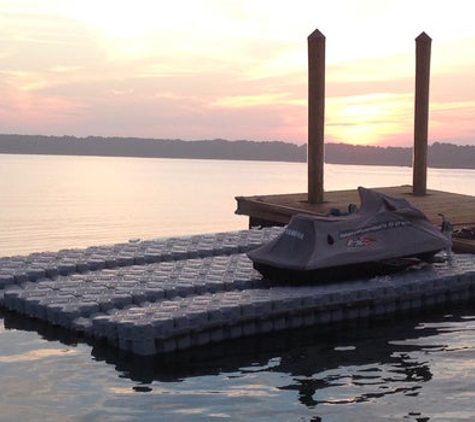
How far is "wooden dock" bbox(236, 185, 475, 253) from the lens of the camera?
75.5 ft

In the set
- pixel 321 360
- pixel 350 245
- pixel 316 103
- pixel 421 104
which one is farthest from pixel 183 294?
pixel 421 104

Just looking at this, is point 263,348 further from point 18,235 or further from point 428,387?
point 18,235

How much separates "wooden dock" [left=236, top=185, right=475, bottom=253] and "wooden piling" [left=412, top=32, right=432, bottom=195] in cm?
122

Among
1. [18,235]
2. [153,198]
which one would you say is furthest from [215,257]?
[153,198]

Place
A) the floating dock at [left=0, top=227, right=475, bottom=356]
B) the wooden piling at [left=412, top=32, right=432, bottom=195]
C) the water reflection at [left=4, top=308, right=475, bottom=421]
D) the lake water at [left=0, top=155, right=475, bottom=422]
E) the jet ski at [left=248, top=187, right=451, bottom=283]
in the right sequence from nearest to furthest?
the lake water at [left=0, top=155, right=475, bottom=422] → the water reflection at [left=4, top=308, right=475, bottom=421] → the floating dock at [left=0, top=227, right=475, bottom=356] → the jet ski at [left=248, top=187, right=451, bottom=283] → the wooden piling at [left=412, top=32, right=432, bottom=195]

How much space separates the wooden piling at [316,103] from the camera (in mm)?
23062

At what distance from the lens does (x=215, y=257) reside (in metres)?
17.7

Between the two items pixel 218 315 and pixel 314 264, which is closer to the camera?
pixel 218 315

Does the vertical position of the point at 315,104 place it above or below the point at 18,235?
above

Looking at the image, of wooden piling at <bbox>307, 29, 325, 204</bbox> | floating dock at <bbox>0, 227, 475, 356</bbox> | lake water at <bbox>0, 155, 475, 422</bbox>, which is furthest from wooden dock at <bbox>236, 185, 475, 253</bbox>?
lake water at <bbox>0, 155, 475, 422</bbox>

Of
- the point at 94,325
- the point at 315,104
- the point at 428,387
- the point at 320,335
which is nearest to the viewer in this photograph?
the point at 428,387

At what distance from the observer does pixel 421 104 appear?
85.7 ft

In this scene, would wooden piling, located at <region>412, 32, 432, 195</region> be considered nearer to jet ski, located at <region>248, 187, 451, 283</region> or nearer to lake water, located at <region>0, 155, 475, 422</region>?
jet ski, located at <region>248, 187, 451, 283</region>

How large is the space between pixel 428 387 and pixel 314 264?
403 cm
